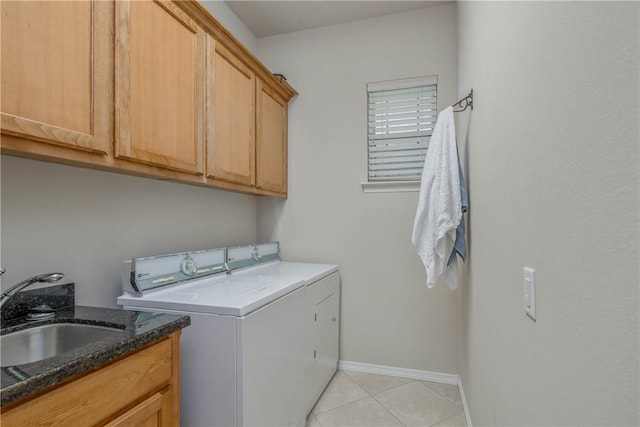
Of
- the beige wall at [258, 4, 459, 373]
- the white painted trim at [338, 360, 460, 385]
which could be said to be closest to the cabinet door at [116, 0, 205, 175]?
the beige wall at [258, 4, 459, 373]

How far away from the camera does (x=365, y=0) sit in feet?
8.05

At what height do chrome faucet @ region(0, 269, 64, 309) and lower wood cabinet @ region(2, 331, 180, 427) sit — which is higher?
chrome faucet @ region(0, 269, 64, 309)

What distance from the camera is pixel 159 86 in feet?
4.73

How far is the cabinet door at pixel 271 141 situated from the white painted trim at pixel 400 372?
1558 millimetres

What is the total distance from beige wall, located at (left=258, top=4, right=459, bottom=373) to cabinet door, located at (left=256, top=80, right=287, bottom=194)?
0.12 metres

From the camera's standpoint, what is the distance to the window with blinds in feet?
8.48

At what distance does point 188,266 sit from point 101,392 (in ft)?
3.02

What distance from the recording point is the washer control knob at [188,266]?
1.74 metres

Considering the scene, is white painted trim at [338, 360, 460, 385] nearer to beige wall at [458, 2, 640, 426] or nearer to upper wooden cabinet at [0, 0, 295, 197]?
beige wall at [458, 2, 640, 426]

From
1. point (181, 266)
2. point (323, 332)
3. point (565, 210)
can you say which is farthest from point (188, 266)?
point (565, 210)

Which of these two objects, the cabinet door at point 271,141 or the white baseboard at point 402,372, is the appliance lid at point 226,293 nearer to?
the cabinet door at point 271,141

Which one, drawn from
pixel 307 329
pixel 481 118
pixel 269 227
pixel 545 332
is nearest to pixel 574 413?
pixel 545 332

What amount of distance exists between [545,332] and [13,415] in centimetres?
117

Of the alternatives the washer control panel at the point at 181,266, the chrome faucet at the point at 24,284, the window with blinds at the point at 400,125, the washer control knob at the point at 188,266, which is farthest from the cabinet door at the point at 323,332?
the chrome faucet at the point at 24,284
